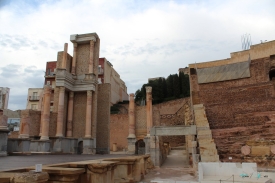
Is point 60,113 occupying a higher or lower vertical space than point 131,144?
higher

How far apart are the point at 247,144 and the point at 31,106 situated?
47001 millimetres

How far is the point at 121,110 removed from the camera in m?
51.0

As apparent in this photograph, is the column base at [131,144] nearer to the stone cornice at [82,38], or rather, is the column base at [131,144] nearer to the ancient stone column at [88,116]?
the ancient stone column at [88,116]

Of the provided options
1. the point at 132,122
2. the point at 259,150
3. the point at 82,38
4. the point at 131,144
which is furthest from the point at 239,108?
the point at 82,38

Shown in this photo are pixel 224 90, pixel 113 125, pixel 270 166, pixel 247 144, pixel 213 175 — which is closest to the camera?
pixel 213 175

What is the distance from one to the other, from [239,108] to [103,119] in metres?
14.7

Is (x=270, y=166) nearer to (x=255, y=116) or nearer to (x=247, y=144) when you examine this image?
(x=247, y=144)

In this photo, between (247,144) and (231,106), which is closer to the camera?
(247,144)

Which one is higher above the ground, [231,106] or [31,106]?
[31,106]

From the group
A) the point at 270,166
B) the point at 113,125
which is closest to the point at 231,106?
the point at 270,166

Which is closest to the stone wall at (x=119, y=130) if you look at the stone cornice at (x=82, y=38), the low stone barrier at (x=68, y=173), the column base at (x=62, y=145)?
the column base at (x=62, y=145)

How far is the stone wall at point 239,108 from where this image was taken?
15.4 metres

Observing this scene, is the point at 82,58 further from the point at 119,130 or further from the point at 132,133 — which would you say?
the point at 119,130

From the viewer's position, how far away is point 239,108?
21359mm
